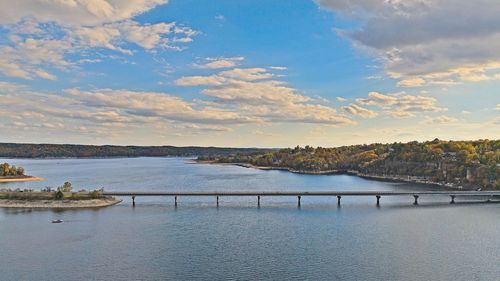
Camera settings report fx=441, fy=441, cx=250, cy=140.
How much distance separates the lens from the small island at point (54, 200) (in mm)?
84562

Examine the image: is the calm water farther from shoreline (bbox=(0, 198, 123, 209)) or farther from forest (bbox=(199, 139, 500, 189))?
forest (bbox=(199, 139, 500, 189))

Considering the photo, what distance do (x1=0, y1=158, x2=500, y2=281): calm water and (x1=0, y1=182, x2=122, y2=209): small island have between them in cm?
564

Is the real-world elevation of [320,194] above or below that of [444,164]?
below

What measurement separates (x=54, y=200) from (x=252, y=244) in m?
51.4

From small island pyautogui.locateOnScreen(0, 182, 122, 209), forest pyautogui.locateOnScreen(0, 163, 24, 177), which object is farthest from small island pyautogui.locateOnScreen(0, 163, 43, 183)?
small island pyautogui.locateOnScreen(0, 182, 122, 209)

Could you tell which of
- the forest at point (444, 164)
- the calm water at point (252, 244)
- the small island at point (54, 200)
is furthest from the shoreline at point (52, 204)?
the forest at point (444, 164)

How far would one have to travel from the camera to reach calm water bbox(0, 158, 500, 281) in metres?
41.4

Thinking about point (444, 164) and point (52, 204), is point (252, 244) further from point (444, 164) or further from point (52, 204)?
point (444, 164)

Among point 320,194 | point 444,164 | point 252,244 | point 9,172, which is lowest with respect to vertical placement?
point 252,244

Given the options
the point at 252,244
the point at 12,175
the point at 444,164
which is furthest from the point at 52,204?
the point at 444,164

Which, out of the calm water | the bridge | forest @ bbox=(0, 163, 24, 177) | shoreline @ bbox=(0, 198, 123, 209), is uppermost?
forest @ bbox=(0, 163, 24, 177)

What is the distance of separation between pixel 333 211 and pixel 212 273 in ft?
141

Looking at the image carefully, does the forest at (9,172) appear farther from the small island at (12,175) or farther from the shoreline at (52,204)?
the shoreline at (52,204)

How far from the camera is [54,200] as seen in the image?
8612cm
